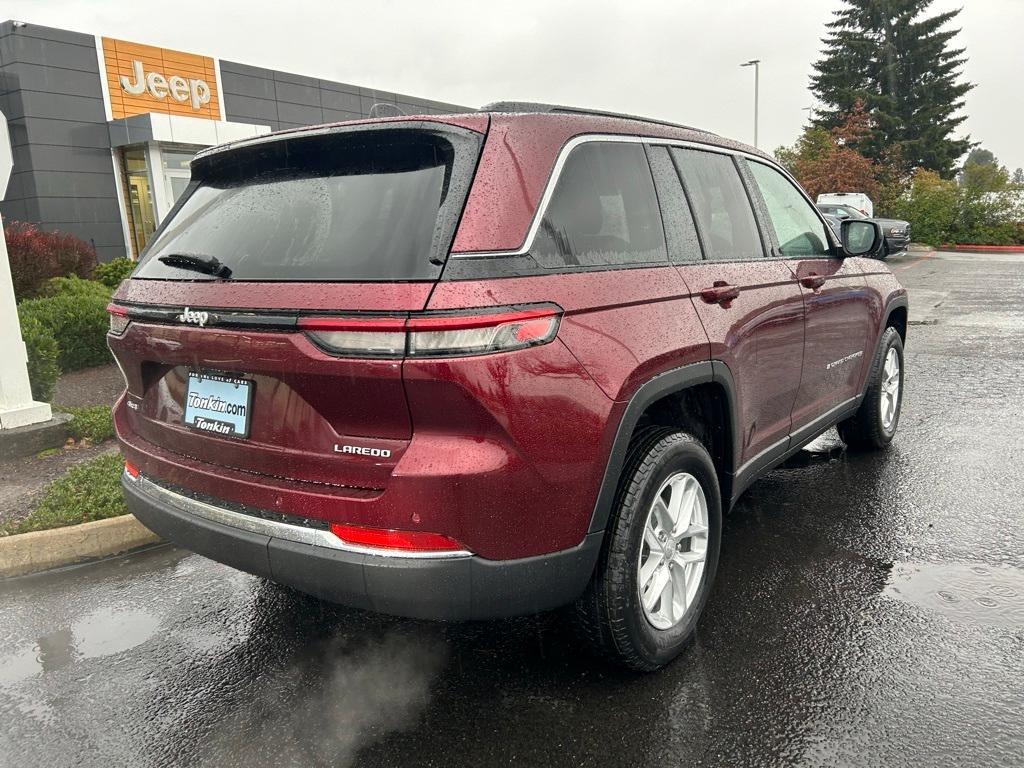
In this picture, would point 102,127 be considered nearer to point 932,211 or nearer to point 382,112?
point 382,112

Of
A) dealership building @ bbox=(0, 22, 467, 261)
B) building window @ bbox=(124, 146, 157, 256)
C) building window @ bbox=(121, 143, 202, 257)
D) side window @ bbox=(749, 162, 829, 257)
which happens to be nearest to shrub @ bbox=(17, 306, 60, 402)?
side window @ bbox=(749, 162, 829, 257)

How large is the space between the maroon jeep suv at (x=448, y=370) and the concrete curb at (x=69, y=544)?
1244 millimetres

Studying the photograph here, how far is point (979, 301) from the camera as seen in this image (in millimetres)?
14391

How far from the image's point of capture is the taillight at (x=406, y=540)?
2.21 metres

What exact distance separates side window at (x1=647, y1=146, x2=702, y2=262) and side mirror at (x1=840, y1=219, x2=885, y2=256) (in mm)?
1809

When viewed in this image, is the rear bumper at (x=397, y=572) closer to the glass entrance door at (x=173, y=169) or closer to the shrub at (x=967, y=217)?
the glass entrance door at (x=173, y=169)

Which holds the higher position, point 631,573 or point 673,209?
point 673,209

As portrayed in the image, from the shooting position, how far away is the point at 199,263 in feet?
8.62

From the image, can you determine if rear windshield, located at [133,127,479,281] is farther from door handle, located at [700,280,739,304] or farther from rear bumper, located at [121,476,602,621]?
door handle, located at [700,280,739,304]

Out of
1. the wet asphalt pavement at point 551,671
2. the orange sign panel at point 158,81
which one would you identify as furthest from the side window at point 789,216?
the orange sign panel at point 158,81

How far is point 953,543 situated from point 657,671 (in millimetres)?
1947

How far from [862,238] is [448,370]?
345 cm

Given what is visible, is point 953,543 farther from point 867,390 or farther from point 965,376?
point 965,376

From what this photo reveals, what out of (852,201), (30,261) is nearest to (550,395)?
(30,261)
